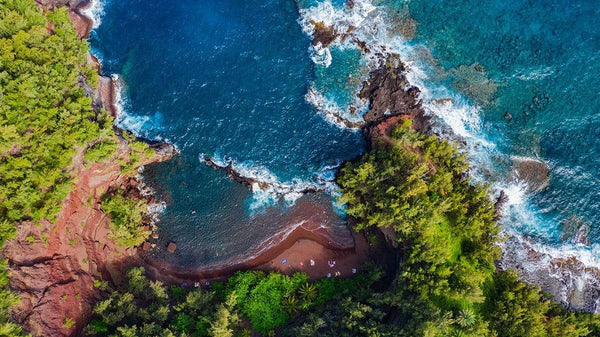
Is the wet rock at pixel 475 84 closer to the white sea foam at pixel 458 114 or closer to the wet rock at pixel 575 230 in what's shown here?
the white sea foam at pixel 458 114

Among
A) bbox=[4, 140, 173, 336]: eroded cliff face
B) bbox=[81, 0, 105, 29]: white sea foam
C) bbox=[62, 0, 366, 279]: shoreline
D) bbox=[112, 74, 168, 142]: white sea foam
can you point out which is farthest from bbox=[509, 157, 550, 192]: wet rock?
bbox=[81, 0, 105, 29]: white sea foam

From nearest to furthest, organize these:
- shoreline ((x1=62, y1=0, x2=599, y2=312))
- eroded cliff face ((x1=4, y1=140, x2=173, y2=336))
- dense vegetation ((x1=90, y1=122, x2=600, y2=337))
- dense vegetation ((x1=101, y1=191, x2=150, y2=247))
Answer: eroded cliff face ((x1=4, y1=140, x2=173, y2=336)) → dense vegetation ((x1=90, y1=122, x2=600, y2=337)) → dense vegetation ((x1=101, y1=191, x2=150, y2=247)) → shoreline ((x1=62, y1=0, x2=599, y2=312))

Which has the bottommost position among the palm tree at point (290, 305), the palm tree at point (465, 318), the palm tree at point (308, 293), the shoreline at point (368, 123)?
the palm tree at point (290, 305)

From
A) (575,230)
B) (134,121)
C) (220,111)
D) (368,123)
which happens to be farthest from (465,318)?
(134,121)

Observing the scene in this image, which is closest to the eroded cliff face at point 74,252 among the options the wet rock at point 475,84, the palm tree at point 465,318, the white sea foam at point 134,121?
the white sea foam at point 134,121

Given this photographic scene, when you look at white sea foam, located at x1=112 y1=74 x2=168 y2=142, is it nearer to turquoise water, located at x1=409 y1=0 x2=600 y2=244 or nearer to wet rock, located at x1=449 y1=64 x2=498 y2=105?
turquoise water, located at x1=409 y1=0 x2=600 y2=244

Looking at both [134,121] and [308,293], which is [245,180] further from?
[134,121]
